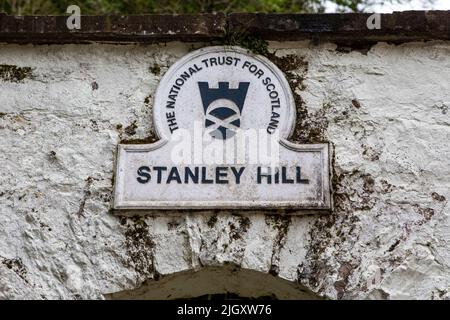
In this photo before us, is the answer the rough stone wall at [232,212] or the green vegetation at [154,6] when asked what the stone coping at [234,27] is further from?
the green vegetation at [154,6]

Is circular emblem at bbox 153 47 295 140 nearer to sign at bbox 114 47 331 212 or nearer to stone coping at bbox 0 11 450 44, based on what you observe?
sign at bbox 114 47 331 212

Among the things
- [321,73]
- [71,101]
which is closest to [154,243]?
[71,101]

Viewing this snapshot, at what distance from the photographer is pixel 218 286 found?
3.69 meters

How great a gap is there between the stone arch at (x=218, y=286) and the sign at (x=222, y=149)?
0.28 meters

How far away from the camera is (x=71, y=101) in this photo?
12.2 feet

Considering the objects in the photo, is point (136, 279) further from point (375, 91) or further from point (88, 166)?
point (375, 91)

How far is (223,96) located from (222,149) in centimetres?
25

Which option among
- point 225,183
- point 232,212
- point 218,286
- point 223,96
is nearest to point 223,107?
point 223,96

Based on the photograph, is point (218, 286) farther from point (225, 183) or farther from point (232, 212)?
point (225, 183)

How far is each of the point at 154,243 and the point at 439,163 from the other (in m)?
1.25

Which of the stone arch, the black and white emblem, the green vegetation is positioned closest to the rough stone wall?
the stone arch

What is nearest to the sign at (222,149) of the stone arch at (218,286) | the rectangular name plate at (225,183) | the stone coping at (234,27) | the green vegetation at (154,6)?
the rectangular name plate at (225,183)

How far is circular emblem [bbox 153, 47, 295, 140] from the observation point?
11.8ft

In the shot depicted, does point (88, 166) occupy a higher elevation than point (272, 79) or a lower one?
lower
